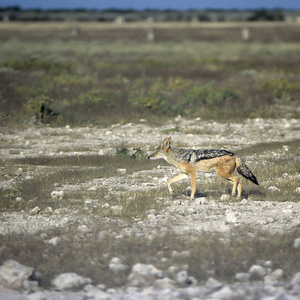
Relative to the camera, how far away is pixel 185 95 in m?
22.2

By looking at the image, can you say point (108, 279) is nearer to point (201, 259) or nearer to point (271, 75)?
point (201, 259)

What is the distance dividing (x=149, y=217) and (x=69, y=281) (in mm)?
2276

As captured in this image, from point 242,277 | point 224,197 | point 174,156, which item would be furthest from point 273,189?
point 242,277

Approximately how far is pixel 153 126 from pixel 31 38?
44006mm

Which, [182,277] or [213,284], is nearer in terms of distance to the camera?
[213,284]

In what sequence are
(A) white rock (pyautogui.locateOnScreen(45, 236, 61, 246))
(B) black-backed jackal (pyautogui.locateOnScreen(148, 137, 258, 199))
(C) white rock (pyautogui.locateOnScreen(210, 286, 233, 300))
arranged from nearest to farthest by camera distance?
(C) white rock (pyautogui.locateOnScreen(210, 286, 233, 300))
(A) white rock (pyautogui.locateOnScreen(45, 236, 61, 246))
(B) black-backed jackal (pyautogui.locateOnScreen(148, 137, 258, 199))

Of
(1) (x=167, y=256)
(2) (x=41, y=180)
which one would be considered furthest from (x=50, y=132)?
(1) (x=167, y=256)

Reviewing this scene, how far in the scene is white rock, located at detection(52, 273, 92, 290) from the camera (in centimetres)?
509

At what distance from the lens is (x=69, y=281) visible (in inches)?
201

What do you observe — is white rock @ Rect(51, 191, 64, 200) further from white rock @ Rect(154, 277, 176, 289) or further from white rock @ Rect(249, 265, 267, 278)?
white rock @ Rect(249, 265, 267, 278)

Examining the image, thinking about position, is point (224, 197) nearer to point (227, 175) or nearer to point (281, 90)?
point (227, 175)

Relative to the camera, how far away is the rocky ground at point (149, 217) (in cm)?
500

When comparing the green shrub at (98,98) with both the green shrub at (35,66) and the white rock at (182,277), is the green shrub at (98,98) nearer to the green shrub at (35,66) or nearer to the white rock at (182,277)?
the green shrub at (35,66)

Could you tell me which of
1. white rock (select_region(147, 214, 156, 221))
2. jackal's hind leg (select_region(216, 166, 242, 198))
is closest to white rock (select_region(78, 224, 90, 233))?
white rock (select_region(147, 214, 156, 221))
